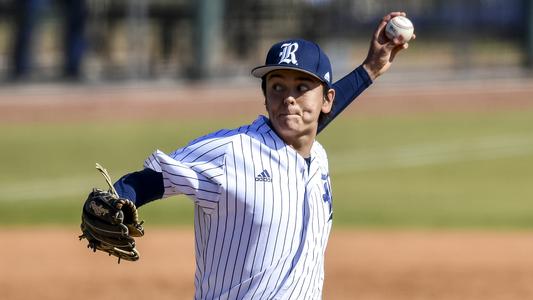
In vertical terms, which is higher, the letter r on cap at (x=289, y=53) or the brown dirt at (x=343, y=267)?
the letter r on cap at (x=289, y=53)

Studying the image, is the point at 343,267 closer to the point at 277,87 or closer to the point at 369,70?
the point at 369,70

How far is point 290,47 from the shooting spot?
3633 mm

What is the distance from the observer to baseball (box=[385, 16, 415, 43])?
13.7 ft

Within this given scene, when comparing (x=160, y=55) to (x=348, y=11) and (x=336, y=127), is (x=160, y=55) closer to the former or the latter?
(x=348, y=11)

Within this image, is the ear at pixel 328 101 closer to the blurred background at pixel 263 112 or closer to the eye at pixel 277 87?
the eye at pixel 277 87

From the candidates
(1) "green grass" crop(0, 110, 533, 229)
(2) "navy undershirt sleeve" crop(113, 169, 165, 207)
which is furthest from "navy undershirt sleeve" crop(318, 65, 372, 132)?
(1) "green grass" crop(0, 110, 533, 229)

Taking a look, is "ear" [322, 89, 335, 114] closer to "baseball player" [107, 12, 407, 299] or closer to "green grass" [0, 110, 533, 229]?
"baseball player" [107, 12, 407, 299]

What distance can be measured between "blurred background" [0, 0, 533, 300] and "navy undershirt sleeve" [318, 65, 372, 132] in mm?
3576

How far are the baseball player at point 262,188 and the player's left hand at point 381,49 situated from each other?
0.61 meters

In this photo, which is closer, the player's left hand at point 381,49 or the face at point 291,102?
the face at point 291,102

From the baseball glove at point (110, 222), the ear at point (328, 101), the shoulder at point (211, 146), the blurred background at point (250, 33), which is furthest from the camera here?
the blurred background at point (250, 33)

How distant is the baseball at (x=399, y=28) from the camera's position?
165 inches

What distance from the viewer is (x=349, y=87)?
4301 millimetres

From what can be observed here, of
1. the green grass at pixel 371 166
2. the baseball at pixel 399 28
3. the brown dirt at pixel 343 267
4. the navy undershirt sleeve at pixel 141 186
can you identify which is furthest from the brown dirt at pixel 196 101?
the navy undershirt sleeve at pixel 141 186
